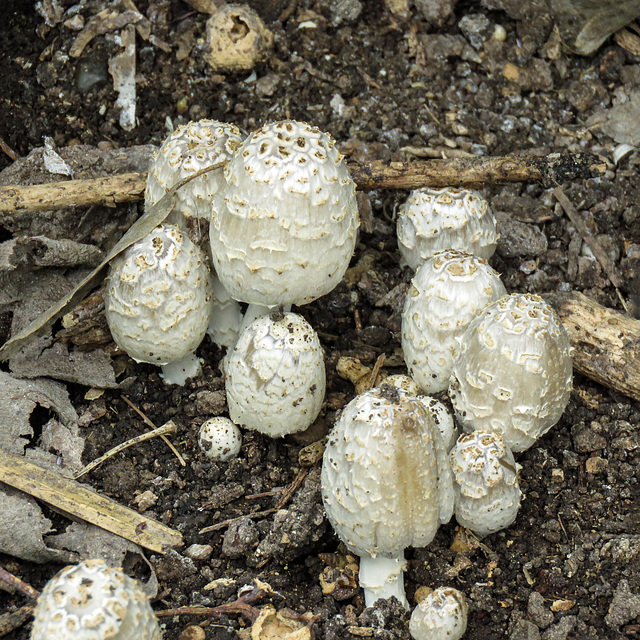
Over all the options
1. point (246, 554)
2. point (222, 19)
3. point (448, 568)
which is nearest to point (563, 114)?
point (222, 19)

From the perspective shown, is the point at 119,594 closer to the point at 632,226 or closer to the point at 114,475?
the point at 114,475

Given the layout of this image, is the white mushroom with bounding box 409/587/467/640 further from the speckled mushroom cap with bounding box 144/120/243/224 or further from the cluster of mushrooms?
the speckled mushroom cap with bounding box 144/120/243/224

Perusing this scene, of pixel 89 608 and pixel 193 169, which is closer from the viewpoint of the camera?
pixel 89 608

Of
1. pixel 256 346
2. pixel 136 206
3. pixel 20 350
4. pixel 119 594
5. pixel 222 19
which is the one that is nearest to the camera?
pixel 119 594

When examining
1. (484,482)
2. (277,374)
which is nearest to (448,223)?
(277,374)

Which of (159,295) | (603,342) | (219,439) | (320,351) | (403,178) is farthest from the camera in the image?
(403,178)

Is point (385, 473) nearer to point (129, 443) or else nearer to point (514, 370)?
point (514, 370)

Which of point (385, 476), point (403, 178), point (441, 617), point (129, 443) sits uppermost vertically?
point (403, 178)
